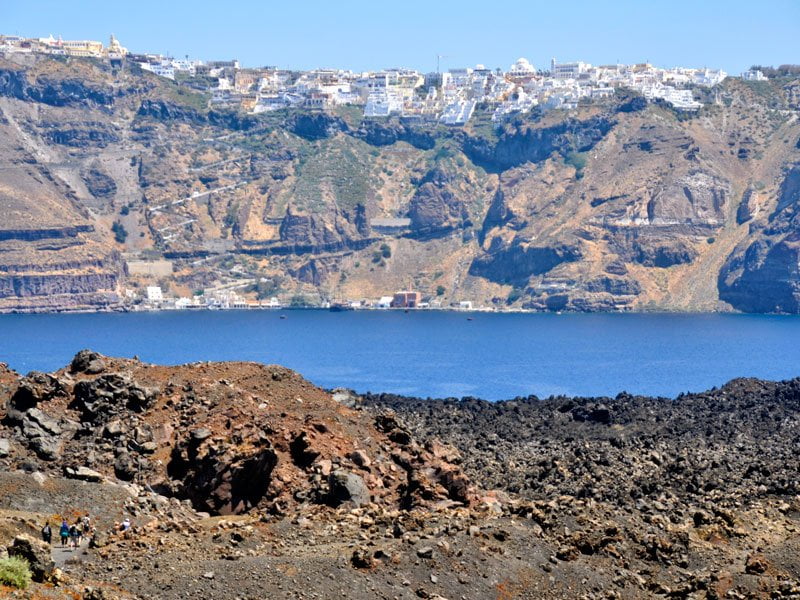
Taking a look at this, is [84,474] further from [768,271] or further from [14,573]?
[768,271]

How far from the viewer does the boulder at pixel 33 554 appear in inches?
869

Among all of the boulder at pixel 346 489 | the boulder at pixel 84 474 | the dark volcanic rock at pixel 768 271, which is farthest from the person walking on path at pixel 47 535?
the dark volcanic rock at pixel 768 271

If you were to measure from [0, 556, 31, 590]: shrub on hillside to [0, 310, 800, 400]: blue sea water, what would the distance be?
6955cm

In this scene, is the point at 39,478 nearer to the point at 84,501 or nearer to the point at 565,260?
the point at 84,501

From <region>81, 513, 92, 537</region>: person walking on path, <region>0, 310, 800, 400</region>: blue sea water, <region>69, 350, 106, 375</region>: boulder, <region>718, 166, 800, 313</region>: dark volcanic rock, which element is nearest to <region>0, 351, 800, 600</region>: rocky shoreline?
<region>69, 350, 106, 375</region>: boulder

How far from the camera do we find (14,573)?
69.7ft

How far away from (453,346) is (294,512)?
109224mm

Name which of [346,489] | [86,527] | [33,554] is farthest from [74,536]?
[346,489]

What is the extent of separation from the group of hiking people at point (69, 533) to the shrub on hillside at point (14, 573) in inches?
135

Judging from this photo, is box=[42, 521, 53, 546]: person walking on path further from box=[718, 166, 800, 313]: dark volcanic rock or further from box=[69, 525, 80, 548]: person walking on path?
box=[718, 166, 800, 313]: dark volcanic rock

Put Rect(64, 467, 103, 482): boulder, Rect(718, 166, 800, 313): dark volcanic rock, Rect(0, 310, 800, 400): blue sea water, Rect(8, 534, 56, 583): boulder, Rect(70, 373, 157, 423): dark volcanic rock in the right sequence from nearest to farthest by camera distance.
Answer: Rect(8, 534, 56, 583): boulder < Rect(64, 467, 103, 482): boulder < Rect(70, 373, 157, 423): dark volcanic rock < Rect(0, 310, 800, 400): blue sea water < Rect(718, 166, 800, 313): dark volcanic rock

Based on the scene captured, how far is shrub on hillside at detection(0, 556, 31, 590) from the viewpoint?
2109 cm

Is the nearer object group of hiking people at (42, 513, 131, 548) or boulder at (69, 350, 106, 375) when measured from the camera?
group of hiking people at (42, 513, 131, 548)

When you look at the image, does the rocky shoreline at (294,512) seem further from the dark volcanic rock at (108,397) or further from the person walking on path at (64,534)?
the person walking on path at (64,534)
